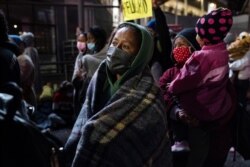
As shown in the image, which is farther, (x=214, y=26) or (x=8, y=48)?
(x=214, y=26)

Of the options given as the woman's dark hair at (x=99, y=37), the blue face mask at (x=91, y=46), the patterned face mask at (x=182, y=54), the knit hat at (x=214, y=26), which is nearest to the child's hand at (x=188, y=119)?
the patterned face mask at (x=182, y=54)

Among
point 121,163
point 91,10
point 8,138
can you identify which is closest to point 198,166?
point 121,163

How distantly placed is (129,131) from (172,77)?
131 centimetres

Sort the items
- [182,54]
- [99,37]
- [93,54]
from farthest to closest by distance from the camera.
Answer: [99,37] < [93,54] < [182,54]

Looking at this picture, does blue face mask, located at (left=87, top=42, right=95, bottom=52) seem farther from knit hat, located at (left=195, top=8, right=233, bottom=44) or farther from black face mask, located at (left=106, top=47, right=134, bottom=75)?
black face mask, located at (left=106, top=47, right=134, bottom=75)

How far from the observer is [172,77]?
3057mm

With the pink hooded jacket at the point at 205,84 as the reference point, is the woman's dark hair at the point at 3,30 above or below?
above

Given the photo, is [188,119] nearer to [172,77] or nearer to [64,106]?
[172,77]

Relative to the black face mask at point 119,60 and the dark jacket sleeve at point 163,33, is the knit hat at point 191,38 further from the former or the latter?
the black face mask at point 119,60

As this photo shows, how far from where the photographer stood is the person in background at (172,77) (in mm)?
2801

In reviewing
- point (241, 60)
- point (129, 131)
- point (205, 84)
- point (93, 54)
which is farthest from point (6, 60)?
point (241, 60)

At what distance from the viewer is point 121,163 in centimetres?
180

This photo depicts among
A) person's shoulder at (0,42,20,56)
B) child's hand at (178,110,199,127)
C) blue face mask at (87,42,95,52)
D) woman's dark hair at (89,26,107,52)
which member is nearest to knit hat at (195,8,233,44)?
child's hand at (178,110,199,127)

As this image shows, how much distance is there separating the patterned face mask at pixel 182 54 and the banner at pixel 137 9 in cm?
51
